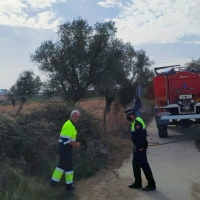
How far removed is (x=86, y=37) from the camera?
22.2 meters

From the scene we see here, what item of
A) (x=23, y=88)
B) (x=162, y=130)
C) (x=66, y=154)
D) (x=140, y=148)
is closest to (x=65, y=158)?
(x=66, y=154)

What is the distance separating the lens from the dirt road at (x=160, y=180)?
739 cm

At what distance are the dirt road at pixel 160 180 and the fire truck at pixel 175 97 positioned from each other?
259 cm

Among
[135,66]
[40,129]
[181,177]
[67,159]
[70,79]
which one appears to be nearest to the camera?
[67,159]

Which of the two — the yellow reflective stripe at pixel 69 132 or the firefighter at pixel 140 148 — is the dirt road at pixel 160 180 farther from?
the yellow reflective stripe at pixel 69 132

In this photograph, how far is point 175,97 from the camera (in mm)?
16156

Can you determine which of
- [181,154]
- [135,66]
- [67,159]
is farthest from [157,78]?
[135,66]

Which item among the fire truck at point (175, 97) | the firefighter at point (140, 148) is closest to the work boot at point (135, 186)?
the firefighter at point (140, 148)

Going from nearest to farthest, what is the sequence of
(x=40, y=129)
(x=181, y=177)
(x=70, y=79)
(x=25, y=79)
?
(x=181, y=177)
(x=40, y=129)
(x=70, y=79)
(x=25, y=79)

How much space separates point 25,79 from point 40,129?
26.7 meters

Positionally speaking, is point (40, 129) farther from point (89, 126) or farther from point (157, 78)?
point (157, 78)

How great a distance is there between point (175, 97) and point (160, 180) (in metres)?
Answer: 8.07

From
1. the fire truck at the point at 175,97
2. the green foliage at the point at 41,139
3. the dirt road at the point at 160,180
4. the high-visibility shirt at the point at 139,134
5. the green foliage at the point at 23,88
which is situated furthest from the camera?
the green foliage at the point at 23,88

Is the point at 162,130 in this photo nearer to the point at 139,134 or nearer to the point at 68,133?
the point at 139,134
